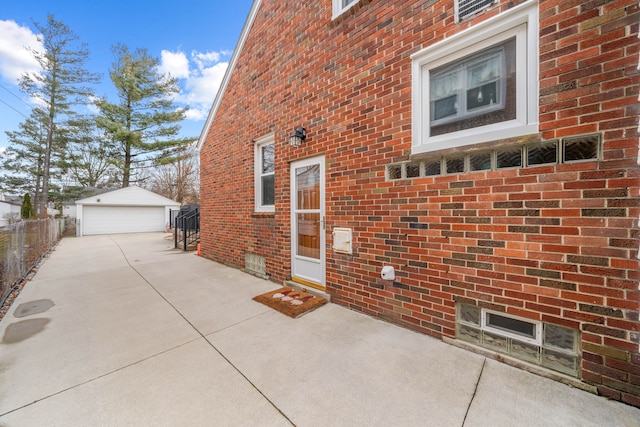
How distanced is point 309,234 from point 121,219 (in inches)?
712

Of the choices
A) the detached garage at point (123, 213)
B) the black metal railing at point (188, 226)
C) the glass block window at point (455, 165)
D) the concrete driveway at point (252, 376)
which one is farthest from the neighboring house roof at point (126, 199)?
the glass block window at point (455, 165)

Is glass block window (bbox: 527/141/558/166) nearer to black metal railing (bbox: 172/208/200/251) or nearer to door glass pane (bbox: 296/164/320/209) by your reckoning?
door glass pane (bbox: 296/164/320/209)

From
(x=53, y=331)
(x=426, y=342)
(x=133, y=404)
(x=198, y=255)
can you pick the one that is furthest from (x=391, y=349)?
(x=198, y=255)

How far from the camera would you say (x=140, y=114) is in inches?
674

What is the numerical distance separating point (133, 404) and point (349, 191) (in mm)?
2727

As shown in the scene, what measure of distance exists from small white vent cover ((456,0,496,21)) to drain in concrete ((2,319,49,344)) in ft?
17.8

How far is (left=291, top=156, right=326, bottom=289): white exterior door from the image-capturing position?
355 cm

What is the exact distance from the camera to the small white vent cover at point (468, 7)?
2.10 meters

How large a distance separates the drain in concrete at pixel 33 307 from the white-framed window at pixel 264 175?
3321 mm

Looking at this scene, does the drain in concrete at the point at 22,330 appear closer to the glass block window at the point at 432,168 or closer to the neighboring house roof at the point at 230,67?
the glass block window at the point at 432,168

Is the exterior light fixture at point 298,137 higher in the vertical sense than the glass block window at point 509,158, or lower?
higher

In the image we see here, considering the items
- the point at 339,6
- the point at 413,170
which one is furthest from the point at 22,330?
the point at 339,6

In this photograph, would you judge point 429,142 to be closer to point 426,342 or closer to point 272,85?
point 426,342

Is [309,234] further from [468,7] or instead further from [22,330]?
[22,330]
